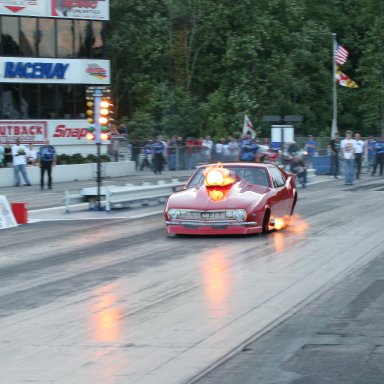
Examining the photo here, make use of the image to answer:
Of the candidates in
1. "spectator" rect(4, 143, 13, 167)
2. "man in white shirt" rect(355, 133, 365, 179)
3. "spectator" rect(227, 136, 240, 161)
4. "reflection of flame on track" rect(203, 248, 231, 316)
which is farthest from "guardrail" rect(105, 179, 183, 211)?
"spectator" rect(4, 143, 13, 167)

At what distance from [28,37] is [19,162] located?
1229 cm

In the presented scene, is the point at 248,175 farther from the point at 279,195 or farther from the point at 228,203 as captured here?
the point at 228,203

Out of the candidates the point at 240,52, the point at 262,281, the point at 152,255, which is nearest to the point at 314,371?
the point at 262,281

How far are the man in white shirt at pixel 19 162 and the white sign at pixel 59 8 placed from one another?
1165 centimetres

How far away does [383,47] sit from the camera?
59.8 meters

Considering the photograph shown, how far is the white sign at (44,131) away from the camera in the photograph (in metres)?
44.3

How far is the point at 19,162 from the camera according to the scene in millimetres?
35188

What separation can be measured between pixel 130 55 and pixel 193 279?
165 ft

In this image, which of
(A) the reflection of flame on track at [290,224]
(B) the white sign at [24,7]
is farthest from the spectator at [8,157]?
(A) the reflection of flame on track at [290,224]

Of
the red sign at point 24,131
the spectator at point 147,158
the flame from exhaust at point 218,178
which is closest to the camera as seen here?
the flame from exhaust at point 218,178

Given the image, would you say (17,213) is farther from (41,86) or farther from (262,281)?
(41,86)

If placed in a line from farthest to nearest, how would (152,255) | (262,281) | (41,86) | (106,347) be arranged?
(41,86) < (152,255) < (262,281) < (106,347)

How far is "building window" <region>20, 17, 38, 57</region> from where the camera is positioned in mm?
45500

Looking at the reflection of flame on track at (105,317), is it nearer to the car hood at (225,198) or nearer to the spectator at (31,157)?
the car hood at (225,198)
